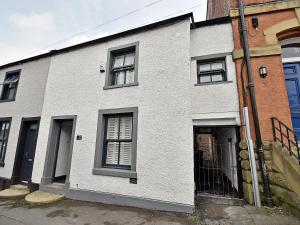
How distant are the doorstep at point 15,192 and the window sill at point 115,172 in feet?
10.5

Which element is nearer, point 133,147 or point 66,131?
point 133,147

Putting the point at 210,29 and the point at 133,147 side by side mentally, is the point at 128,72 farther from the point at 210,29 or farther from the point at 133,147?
the point at 210,29

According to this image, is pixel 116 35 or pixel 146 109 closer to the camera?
pixel 146 109

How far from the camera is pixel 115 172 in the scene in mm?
5645

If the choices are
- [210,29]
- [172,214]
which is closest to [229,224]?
[172,214]

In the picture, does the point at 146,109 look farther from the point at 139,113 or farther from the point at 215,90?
the point at 215,90

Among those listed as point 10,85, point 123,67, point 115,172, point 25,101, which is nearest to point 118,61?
point 123,67

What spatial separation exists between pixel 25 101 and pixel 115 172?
644 centimetres

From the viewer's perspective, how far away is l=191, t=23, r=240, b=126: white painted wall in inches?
226

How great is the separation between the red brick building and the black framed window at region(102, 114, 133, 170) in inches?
156

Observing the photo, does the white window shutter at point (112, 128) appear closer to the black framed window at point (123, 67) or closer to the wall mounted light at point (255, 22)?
the black framed window at point (123, 67)

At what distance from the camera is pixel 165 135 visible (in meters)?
→ 5.34

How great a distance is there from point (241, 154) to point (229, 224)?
2.12 metres

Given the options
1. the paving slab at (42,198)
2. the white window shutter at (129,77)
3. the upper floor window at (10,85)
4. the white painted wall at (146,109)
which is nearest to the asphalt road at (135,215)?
the paving slab at (42,198)
